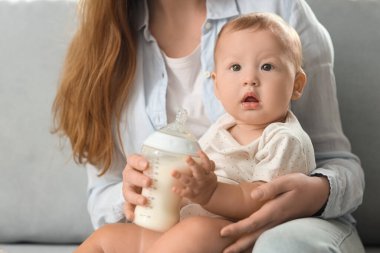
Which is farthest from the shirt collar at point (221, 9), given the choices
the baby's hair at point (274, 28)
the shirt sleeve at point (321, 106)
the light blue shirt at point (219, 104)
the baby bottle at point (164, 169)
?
the baby bottle at point (164, 169)

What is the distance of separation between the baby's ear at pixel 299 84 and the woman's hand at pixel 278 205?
21 centimetres

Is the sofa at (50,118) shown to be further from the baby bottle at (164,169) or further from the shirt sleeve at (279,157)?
the baby bottle at (164,169)

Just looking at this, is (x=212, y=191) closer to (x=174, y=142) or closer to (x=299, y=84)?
(x=174, y=142)

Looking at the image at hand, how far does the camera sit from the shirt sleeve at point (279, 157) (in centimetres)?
146

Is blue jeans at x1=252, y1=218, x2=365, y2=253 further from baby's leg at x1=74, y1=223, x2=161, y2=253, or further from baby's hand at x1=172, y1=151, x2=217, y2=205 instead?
baby's leg at x1=74, y1=223, x2=161, y2=253

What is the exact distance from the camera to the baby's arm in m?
1.33

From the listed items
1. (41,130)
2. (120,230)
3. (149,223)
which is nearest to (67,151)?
(41,130)

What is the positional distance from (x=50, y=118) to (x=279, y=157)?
2.96 feet

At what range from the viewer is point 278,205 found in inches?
56.5

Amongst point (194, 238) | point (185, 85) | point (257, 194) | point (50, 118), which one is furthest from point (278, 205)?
point (50, 118)

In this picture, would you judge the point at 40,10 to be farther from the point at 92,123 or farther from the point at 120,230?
the point at 120,230

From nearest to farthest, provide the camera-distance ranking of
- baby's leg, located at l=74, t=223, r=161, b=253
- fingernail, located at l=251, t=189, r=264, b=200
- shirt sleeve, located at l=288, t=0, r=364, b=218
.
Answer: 1. fingernail, located at l=251, t=189, r=264, b=200
2. baby's leg, located at l=74, t=223, r=161, b=253
3. shirt sleeve, located at l=288, t=0, r=364, b=218

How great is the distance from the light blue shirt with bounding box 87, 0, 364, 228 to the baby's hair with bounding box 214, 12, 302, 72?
0.19 metres

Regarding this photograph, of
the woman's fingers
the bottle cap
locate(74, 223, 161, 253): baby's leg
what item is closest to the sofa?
locate(74, 223, 161, 253): baby's leg
